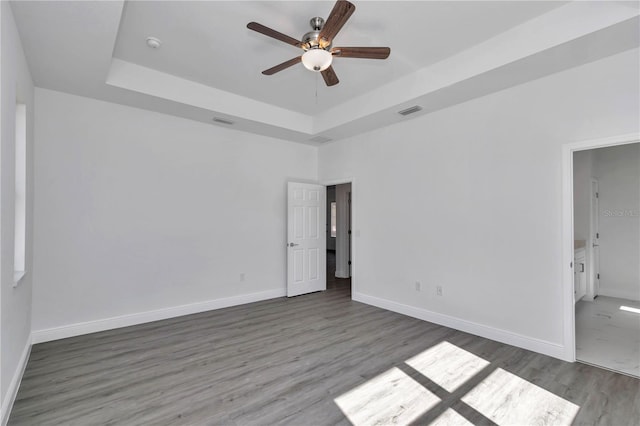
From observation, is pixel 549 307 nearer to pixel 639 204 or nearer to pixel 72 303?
pixel 639 204

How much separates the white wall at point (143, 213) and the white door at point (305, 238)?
0.23m

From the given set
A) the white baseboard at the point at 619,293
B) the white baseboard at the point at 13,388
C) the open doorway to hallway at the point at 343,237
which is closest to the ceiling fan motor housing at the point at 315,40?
the white baseboard at the point at 13,388

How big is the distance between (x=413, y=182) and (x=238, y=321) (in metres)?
3.21

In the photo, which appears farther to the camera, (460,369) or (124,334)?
(124,334)

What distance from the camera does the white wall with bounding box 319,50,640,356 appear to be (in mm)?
2969

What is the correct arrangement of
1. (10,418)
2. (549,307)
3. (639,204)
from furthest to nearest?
1. (639,204)
2. (549,307)
3. (10,418)

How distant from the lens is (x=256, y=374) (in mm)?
2689

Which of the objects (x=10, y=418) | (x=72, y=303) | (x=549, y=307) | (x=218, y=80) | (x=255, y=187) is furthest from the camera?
(x=255, y=187)

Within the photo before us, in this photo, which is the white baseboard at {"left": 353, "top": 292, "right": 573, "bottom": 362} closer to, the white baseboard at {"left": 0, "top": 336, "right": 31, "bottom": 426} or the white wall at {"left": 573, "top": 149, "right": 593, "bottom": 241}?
the white wall at {"left": 573, "top": 149, "right": 593, "bottom": 241}

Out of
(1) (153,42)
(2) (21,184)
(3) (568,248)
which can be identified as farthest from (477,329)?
(2) (21,184)

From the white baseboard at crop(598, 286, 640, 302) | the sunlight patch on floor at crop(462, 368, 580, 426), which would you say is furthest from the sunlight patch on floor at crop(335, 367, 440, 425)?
the white baseboard at crop(598, 286, 640, 302)

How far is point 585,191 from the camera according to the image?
4.98 m

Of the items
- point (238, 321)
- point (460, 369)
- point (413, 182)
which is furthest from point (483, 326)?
point (238, 321)

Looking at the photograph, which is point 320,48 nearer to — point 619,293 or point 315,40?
point 315,40
